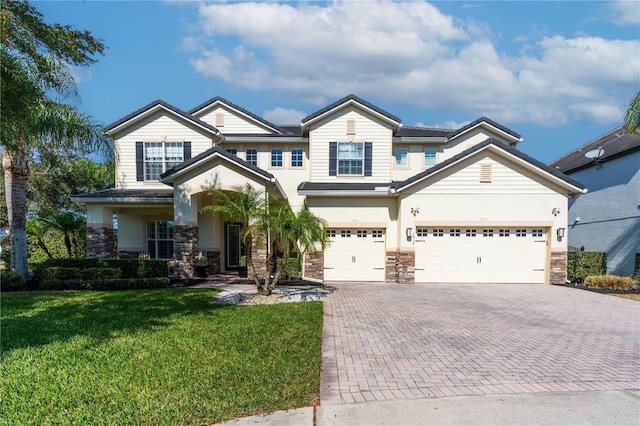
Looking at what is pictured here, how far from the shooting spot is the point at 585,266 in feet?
51.1

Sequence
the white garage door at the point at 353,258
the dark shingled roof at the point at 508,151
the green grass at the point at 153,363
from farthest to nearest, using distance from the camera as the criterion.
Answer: the white garage door at the point at 353,258, the dark shingled roof at the point at 508,151, the green grass at the point at 153,363

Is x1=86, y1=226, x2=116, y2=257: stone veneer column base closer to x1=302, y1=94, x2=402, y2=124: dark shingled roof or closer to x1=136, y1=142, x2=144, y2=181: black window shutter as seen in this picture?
x1=136, y1=142, x2=144, y2=181: black window shutter

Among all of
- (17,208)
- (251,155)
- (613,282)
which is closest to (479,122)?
(613,282)

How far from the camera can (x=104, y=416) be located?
12.8ft

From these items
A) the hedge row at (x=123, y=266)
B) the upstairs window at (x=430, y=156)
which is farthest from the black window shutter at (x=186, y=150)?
the upstairs window at (x=430, y=156)

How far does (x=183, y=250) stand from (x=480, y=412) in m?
12.5

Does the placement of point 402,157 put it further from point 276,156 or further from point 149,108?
point 149,108

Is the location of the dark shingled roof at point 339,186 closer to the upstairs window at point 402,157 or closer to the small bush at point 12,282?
the upstairs window at point 402,157

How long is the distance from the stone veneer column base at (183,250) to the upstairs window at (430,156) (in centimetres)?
1176

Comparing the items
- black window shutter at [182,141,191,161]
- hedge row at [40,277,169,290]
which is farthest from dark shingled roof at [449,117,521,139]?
hedge row at [40,277,169,290]

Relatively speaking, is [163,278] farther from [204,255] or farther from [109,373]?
[109,373]

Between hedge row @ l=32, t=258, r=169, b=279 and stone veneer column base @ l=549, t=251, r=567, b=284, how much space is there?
1535cm

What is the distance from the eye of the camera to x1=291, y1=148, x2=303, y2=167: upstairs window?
59.7ft

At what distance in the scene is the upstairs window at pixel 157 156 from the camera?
17.4 meters
